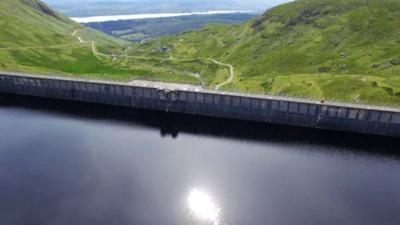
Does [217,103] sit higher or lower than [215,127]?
higher

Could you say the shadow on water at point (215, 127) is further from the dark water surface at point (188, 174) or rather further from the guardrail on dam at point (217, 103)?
the guardrail on dam at point (217, 103)

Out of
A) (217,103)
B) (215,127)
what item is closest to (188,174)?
(215,127)

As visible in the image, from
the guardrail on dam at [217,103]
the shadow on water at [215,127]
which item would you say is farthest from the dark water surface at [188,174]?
the guardrail on dam at [217,103]

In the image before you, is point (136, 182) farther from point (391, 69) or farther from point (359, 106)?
point (391, 69)

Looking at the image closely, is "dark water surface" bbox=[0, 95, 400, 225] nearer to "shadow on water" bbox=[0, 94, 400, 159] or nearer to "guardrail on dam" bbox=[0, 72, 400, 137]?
"shadow on water" bbox=[0, 94, 400, 159]

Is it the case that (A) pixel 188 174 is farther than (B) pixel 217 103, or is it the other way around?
(B) pixel 217 103

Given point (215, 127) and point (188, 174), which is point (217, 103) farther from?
point (188, 174)

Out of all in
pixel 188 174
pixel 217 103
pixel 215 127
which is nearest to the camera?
pixel 188 174
